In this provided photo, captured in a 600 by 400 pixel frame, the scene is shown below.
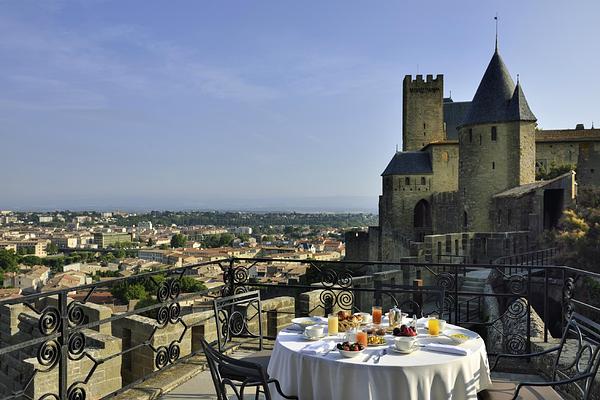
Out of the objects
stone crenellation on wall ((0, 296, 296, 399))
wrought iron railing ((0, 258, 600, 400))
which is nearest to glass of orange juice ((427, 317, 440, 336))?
wrought iron railing ((0, 258, 600, 400))

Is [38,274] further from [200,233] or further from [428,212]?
[200,233]

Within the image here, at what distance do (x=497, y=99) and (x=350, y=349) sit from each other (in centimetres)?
2805

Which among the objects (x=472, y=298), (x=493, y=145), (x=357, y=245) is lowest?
(x=357, y=245)

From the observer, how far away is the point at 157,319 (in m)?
5.18

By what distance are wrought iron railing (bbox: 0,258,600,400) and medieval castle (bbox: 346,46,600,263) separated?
6507mm

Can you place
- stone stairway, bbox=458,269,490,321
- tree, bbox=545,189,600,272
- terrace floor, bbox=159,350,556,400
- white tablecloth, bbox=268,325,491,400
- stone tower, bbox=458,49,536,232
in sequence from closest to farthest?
white tablecloth, bbox=268,325,491,400 < terrace floor, bbox=159,350,556,400 < stone stairway, bbox=458,269,490,321 < tree, bbox=545,189,600,272 < stone tower, bbox=458,49,536,232

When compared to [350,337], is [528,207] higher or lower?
higher

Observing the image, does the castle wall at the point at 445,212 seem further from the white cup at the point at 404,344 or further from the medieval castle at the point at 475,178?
the white cup at the point at 404,344

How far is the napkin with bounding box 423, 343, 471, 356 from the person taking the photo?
10.5 feet

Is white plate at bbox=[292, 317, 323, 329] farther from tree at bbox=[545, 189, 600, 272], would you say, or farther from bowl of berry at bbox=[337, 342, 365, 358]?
tree at bbox=[545, 189, 600, 272]

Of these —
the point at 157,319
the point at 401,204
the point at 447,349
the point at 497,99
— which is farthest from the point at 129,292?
the point at 447,349

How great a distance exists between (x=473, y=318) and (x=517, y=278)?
6984 mm

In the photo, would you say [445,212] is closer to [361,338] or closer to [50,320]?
[361,338]

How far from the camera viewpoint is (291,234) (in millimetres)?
Answer: 144500
